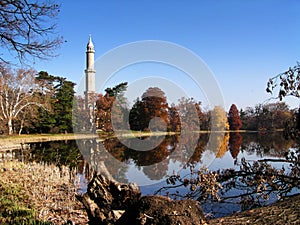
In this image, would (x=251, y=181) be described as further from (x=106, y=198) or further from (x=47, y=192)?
(x=47, y=192)

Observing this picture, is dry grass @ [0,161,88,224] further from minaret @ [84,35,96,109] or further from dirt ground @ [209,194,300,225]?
minaret @ [84,35,96,109]

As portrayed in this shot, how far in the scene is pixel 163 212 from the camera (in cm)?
222

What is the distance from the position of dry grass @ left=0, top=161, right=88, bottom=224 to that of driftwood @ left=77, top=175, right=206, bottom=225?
1119mm

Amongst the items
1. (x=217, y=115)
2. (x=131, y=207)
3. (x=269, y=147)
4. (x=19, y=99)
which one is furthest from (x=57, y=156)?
(x=19, y=99)

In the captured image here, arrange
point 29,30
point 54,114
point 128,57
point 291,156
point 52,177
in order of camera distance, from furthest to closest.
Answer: point 54,114 → point 52,177 → point 29,30 → point 128,57 → point 291,156

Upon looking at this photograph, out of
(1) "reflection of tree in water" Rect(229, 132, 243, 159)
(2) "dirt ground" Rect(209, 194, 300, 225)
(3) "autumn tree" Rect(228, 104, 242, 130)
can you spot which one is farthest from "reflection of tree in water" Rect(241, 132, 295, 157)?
(3) "autumn tree" Rect(228, 104, 242, 130)

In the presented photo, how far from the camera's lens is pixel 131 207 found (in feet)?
8.02

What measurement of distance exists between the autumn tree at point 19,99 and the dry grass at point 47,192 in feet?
70.6

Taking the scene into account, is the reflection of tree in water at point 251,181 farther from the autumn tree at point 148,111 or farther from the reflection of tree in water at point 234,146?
the reflection of tree in water at point 234,146

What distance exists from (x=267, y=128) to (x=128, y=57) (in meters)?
31.3

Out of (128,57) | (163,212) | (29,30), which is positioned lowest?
(163,212)

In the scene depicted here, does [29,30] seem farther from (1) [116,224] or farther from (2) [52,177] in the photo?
(1) [116,224]

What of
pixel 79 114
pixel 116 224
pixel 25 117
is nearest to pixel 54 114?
pixel 25 117

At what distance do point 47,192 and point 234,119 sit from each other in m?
40.2
